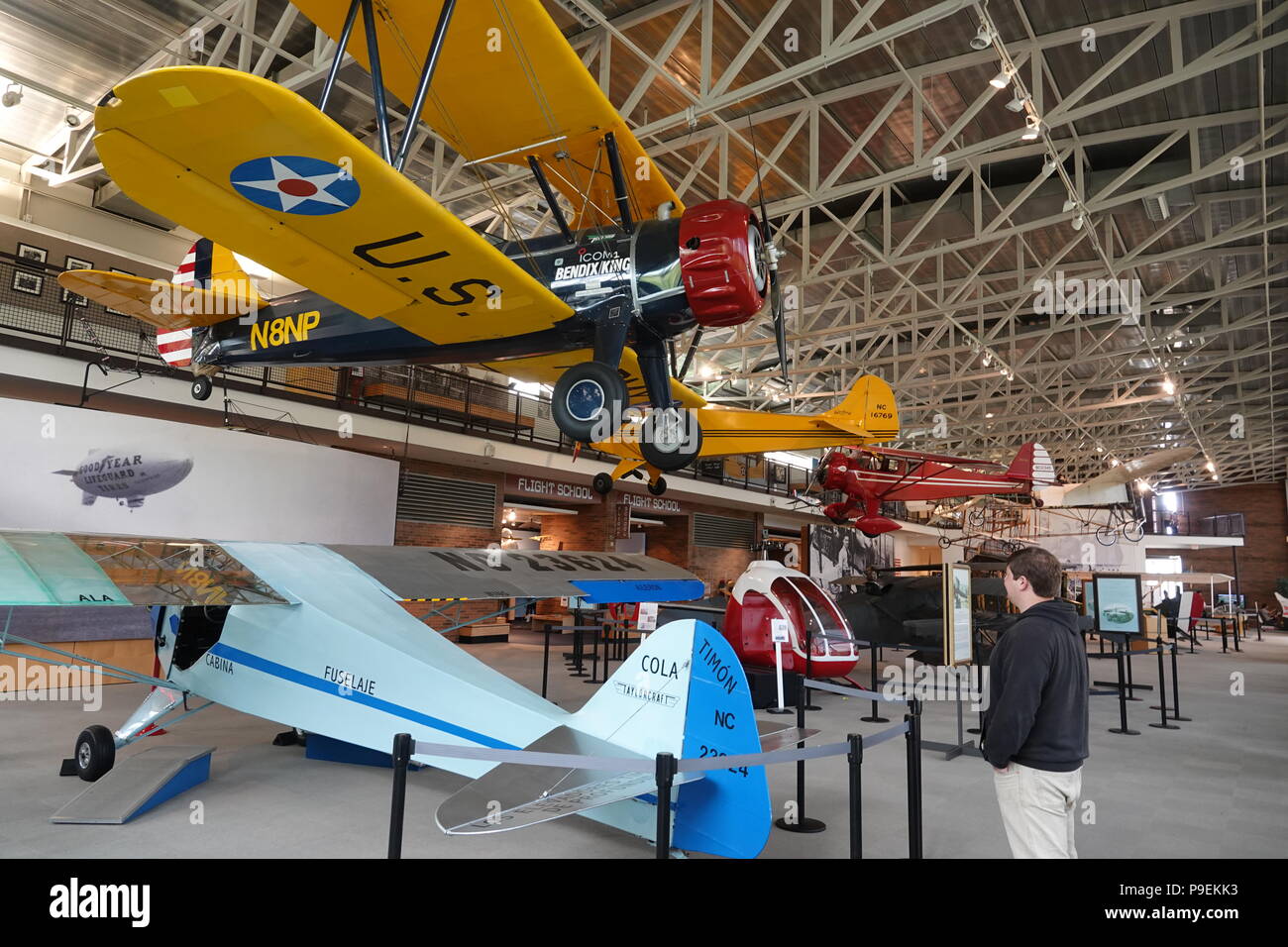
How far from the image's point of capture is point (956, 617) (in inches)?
251

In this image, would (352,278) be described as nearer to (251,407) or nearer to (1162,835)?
(1162,835)

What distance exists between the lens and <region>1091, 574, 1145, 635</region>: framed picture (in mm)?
10875

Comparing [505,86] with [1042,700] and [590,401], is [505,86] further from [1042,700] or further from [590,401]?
[1042,700]

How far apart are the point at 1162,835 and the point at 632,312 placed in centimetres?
418

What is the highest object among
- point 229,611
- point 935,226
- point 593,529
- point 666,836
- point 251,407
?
point 935,226

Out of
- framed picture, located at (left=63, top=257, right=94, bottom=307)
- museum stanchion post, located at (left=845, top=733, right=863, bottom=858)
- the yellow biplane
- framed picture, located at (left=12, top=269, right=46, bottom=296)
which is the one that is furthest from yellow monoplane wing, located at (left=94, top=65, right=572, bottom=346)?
framed picture, located at (left=12, top=269, right=46, bottom=296)

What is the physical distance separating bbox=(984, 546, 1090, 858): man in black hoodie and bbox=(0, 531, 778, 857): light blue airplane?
0.90m

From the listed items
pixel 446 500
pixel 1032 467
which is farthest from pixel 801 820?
pixel 1032 467

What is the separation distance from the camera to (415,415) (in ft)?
40.0

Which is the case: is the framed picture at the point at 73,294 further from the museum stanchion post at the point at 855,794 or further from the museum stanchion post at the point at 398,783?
the museum stanchion post at the point at 855,794

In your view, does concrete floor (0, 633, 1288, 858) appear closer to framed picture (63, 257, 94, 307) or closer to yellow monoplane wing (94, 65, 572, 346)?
yellow monoplane wing (94, 65, 572, 346)

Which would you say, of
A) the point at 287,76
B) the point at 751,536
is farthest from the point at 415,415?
the point at 751,536

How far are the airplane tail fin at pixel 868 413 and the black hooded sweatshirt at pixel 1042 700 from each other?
571cm

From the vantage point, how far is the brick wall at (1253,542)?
126 ft
